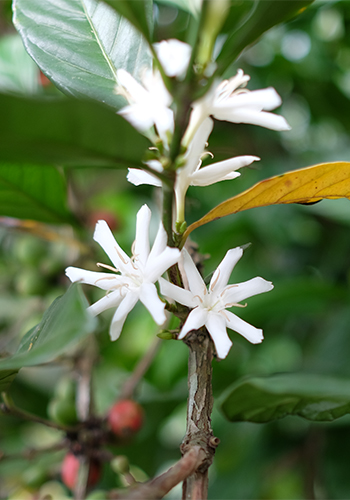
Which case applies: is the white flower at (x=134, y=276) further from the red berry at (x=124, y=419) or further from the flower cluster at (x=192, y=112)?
the red berry at (x=124, y=419)

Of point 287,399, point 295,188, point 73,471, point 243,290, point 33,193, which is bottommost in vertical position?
point 73,471

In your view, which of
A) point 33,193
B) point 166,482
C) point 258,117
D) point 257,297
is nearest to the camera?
point 166,482

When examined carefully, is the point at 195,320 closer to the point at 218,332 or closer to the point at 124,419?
the point at 218,332

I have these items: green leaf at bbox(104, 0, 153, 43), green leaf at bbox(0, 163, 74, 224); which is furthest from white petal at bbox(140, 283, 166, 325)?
green leaf at bbox(0, 163, 74, 224)

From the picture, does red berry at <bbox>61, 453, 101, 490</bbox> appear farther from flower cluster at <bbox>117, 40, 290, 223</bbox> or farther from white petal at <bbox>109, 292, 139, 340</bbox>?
flower cluster at <bbox>117, 40, 290, 223</bbox>

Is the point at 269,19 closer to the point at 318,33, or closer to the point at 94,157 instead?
the point at 94,157

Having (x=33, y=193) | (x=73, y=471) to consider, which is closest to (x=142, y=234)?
(x=33, y=193)

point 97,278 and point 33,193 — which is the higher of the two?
point 33,193
